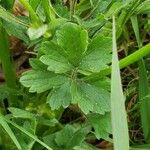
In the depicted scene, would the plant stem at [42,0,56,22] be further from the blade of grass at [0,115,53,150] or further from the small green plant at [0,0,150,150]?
the blade of grass at [0,115,53,150]

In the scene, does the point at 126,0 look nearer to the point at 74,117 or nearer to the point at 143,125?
the point at 143,125

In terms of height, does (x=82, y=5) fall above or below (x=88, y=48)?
above

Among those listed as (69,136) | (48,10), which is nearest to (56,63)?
(48,10)

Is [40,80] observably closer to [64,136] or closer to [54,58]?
[54,58]

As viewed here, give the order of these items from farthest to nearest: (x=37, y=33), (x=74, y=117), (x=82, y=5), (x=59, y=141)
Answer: (x=74, y=117), (x=82, y=5), (x=59, y=141), (x=37, y=33)

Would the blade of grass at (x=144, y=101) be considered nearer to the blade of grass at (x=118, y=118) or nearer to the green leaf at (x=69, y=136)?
the green leaf at (x=69, y=136)

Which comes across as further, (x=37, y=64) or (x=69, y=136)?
(x=69, y=136)

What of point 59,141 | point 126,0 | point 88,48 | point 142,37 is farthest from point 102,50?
point 142,37
